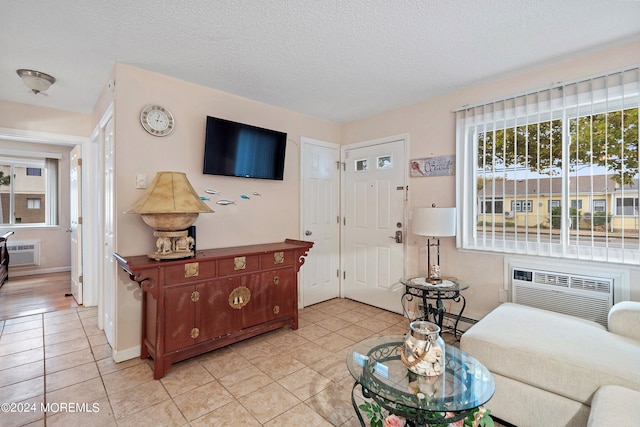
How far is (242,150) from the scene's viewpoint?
303cm

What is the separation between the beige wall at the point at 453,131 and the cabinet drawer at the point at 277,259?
1371 millimetres

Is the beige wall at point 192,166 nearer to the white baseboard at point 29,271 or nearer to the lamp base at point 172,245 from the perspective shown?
the lamp base at point 172,245

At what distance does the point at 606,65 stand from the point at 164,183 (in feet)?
11.2

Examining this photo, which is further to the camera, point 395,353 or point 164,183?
point 164,183

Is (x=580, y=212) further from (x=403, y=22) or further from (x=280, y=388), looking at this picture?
(x=280, y=388)

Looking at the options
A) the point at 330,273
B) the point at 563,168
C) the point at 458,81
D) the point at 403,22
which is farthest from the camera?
the point at 330,273

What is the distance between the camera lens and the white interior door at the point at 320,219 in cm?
373

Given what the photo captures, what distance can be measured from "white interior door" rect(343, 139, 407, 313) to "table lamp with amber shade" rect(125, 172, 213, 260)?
2.09 metres

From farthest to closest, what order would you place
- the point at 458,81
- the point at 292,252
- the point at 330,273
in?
the point at 330,273 → the point at 292,252 → the point at 458,81

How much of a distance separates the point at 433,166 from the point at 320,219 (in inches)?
59.5

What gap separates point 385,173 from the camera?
3590 mm

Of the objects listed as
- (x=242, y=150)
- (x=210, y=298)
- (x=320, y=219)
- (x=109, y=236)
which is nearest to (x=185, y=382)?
(x=210, y=298)

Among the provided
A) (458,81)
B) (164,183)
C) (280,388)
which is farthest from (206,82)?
(280,388)

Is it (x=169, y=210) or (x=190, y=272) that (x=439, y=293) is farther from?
(x=169, y=210)
